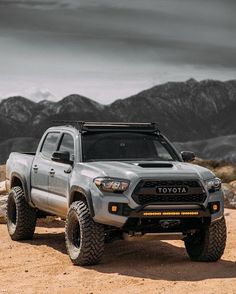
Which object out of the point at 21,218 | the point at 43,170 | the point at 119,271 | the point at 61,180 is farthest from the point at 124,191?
the point at 21,218

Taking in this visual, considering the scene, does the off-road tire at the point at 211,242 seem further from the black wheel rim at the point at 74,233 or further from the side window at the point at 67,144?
the side window at the point at 67,144

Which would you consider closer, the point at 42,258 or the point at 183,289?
the point at 183,289

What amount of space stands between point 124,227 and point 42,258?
6.94ft

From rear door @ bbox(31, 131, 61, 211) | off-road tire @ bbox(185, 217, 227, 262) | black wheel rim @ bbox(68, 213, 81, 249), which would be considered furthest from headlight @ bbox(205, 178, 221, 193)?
rear door @ bbox(31, 131, 61, 211)

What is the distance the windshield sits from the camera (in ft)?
32.7

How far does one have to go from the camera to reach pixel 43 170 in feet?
35.8

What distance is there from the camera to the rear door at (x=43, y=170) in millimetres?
10797

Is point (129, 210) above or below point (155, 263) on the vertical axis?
above

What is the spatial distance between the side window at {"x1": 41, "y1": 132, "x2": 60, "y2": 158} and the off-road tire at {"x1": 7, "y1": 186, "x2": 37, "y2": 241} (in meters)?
1.12

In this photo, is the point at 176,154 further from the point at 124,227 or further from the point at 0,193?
the point at 0,193

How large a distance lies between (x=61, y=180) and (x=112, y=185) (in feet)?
4.96

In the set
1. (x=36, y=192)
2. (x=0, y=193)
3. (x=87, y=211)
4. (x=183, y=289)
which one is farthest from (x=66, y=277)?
(x=0, y=193)

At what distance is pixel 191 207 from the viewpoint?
29.3ft

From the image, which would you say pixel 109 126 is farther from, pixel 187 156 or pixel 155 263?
pixel 155 263
